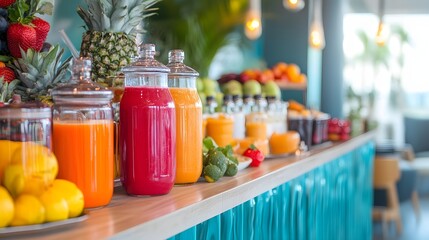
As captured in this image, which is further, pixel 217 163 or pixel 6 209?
pixel 217 163

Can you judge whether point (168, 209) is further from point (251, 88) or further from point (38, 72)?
point (251, 88)

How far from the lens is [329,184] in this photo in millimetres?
3752

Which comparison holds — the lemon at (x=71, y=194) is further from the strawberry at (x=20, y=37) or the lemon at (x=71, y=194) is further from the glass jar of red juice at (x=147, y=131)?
the strawberry at (x=20, y=37)

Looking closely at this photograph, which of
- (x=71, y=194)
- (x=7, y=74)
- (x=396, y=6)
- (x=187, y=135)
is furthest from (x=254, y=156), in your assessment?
(x=396, y=6)

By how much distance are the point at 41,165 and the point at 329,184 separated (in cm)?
265

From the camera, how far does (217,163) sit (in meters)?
2.05

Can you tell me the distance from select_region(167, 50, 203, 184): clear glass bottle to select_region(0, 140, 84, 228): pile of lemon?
20.6 inches

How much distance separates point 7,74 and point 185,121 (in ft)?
1.77

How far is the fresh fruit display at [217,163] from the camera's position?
78.9 inches

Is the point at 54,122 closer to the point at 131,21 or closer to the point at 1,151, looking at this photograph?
the point at 1,151

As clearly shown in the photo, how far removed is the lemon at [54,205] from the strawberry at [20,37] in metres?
0.73

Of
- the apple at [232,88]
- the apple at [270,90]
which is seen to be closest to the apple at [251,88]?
A: the apple at [232,88]

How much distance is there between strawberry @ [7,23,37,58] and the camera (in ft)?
6.25

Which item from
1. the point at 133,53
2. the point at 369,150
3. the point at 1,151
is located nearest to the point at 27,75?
the point at 133,53
